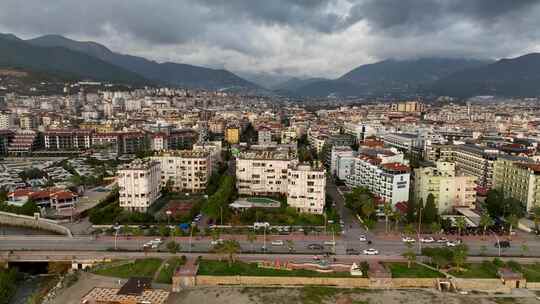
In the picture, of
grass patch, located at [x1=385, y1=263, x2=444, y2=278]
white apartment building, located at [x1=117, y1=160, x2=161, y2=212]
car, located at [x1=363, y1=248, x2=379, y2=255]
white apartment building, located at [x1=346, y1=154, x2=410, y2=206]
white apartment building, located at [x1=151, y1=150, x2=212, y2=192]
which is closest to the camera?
grass patch, located at [x1=385, y1=263, x2=444, y2=278]

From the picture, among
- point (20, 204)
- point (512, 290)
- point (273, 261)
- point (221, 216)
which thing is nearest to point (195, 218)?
point (221, 216)

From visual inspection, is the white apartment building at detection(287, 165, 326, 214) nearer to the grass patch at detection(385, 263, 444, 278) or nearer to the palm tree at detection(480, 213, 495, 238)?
the grass patch at detection(385, 263, 444, 278)

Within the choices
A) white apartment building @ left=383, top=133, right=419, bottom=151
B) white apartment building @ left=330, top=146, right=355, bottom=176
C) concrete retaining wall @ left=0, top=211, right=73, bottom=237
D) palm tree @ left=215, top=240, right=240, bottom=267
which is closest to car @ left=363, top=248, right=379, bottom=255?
palm tree @ left=215, top=240, right=240, bottom=267

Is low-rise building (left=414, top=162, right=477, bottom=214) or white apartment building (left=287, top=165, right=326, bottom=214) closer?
white apartment building (left=287, top=165, right=326, bottom=214)

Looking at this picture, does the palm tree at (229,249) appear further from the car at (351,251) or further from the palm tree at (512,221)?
the palm tree at (512,221)

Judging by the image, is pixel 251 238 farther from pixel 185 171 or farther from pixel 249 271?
pixel 185 171

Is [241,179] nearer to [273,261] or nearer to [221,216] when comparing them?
[221,216]
